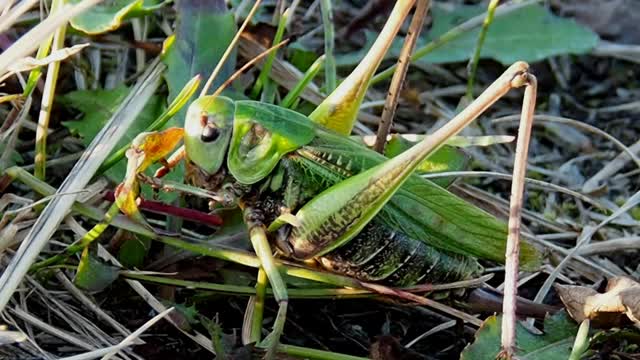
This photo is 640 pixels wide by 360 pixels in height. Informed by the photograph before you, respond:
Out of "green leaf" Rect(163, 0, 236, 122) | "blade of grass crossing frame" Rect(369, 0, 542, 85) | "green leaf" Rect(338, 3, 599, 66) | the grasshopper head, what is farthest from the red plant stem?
"green leaf" Rect(338, 3, 599, 66)

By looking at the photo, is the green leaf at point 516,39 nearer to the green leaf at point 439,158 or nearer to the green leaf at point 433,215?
the green leaf at point 439,158

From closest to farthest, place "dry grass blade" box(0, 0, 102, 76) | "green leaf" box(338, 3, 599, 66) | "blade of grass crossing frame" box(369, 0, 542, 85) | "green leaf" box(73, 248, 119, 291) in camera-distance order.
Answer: "dry grass blade" box(0, 0, 102, 76), "green leaf" box(73, 248, 119, 291), "blade of grass crossing frame" box(369, 0, 542, 85), "green leaf" box(338, 3, 599, 66)

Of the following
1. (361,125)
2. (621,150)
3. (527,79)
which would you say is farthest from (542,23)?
(527,79)

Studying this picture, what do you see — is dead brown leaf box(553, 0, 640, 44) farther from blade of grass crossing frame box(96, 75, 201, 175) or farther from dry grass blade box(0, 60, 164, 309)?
blade of grass crossing frame box(96, 75, 201, 175)

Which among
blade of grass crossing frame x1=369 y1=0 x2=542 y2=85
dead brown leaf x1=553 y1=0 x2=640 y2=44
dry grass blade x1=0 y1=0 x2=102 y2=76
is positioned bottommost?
dry grass blade x1=0 y1=0 x2=102 y2=76

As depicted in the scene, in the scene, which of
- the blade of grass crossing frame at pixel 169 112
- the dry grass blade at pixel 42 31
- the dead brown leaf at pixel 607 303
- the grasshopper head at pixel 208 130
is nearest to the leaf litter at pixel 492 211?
the dead brown leaf at pixel 607 303

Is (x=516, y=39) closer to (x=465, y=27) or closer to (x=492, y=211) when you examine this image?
(x=465, y=27)
